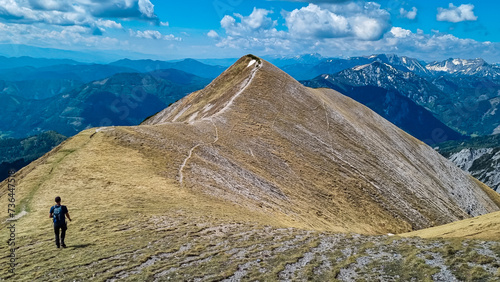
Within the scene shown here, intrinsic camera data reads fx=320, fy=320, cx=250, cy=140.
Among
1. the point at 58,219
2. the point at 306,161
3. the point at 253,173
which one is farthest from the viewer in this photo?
the point at 306,161

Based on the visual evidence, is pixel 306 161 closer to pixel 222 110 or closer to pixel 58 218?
pixel 222 110

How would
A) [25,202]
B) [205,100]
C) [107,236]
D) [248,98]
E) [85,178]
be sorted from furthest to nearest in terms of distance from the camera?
[205,100], [248,98], [85,178], [25,202], [107,236]

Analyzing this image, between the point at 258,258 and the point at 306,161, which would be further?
the point at 306,161

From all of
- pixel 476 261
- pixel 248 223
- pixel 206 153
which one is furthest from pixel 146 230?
pixel 206 153

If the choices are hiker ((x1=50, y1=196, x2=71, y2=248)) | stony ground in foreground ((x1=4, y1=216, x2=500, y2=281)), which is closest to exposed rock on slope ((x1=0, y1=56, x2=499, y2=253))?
stony ground in foreground ((x1=4, y1=216, x2=500, y2=281))

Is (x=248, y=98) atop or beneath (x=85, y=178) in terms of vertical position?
atop

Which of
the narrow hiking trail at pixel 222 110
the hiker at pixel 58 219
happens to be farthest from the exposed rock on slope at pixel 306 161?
the hiker at pixel 58 219

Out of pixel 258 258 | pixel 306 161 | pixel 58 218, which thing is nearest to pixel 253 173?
pixel 306 161

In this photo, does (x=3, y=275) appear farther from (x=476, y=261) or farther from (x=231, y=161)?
(x=231, y=161)
